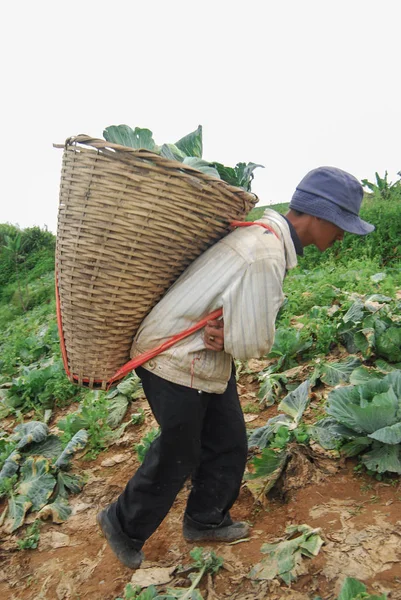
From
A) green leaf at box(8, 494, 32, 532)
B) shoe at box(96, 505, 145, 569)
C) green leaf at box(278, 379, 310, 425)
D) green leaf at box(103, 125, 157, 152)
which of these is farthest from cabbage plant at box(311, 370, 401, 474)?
green leaf at box(8, 494, 32, 532)

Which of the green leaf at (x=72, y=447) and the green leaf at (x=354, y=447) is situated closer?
the green leaf at (x=354, y=447)

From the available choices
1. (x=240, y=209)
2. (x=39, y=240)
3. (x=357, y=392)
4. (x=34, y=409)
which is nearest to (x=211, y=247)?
(x=240, y=209)

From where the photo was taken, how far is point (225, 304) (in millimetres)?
1906

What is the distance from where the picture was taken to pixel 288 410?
306 centimetres

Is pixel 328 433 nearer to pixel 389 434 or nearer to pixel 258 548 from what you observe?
pixel 389 434

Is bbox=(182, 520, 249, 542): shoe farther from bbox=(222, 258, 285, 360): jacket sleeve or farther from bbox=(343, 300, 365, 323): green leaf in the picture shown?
bbox=(343, 300, 365, 323): green leaf

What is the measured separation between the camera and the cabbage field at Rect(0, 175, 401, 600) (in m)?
2.20

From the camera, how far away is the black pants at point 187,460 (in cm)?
212

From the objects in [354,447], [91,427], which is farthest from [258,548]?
[91,427]

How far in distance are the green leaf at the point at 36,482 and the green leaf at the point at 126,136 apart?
7.43 ft

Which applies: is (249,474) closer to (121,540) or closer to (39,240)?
(121,540)

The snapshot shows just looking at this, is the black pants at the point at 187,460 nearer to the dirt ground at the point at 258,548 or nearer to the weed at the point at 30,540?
the dirt ground at the point at 258,548

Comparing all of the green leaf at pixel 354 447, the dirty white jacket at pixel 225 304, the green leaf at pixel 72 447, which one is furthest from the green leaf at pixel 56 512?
the green leaf at pixel 354 447

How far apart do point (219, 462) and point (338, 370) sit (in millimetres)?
1233
